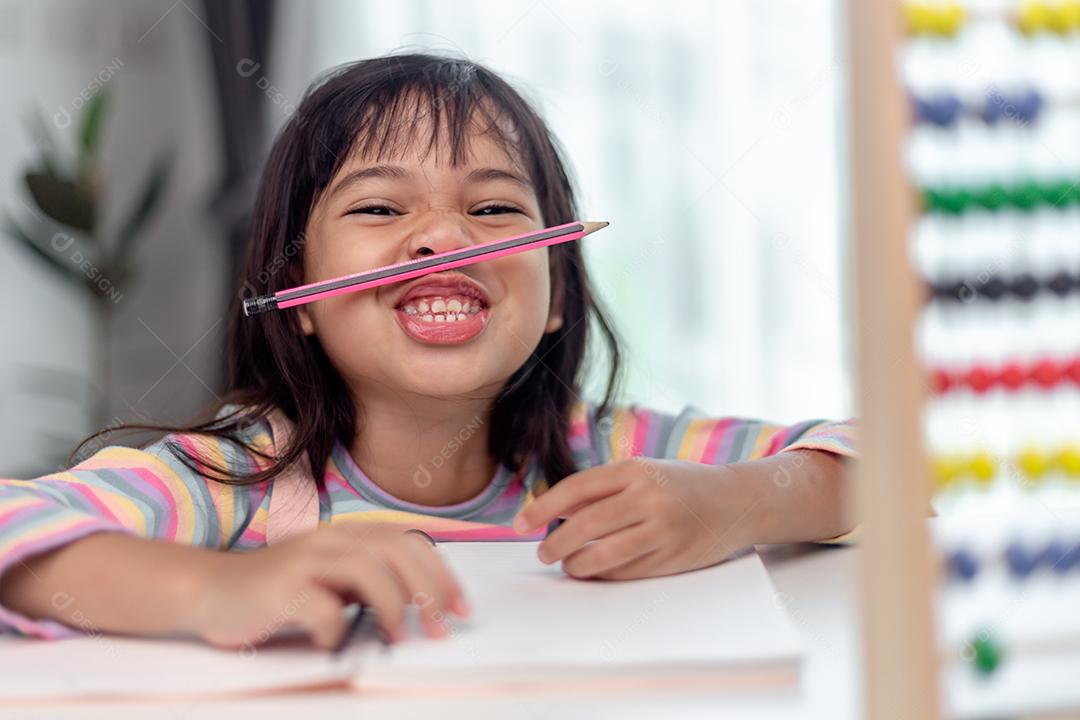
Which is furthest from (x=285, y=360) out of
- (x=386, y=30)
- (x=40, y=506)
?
(x=386, y=30)

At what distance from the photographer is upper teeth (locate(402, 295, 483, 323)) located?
904mm

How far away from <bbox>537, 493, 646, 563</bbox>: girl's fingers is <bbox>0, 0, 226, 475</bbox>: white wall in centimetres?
182

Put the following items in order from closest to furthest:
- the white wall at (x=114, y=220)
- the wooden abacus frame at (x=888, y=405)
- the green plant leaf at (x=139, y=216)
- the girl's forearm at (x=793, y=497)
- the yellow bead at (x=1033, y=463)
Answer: the wooden abacus frame at (x=888, y=405) → the yellow bead at (x=1033, y=463) → the girl's forearm at (x=793, y=497) → the green plant leaf at (x=139, y=216) → the white wall at (x=114, y=220)

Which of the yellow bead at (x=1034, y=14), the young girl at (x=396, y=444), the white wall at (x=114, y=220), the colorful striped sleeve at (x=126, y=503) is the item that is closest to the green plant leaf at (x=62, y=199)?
the white wall at (x=114, y=220)

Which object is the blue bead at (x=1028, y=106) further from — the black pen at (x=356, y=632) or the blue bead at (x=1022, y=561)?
the black pen at (x=356, y=632)

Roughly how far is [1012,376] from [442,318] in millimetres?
481

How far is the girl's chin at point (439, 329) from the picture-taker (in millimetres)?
889

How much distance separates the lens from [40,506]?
1.94ft

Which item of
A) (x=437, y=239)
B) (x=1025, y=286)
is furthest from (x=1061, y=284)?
(x=437, y=239)

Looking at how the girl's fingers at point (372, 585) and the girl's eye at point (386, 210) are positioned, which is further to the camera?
the girl's eye at point (386, 210)

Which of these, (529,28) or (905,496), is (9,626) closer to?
(905,496)

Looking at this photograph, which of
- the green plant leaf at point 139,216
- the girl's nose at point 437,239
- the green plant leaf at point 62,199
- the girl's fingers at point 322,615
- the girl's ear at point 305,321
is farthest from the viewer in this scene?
the green plant leaf at point 139,216

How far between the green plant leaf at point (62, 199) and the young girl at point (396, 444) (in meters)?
1.06

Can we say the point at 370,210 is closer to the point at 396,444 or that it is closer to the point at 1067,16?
the point at 396,444
